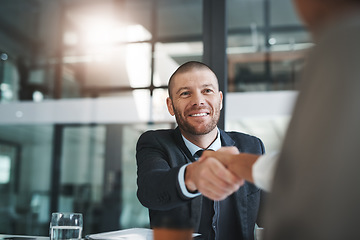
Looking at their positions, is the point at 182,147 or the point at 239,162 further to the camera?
the point at 182,147

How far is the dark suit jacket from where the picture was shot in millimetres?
1547

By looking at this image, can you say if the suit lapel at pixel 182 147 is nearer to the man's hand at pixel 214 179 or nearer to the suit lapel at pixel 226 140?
the suit lapel at pixel 226 140

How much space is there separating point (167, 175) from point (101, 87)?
7.37 feet

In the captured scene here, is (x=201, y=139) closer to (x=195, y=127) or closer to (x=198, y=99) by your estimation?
(x=195, y=127)

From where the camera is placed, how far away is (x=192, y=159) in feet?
6.70

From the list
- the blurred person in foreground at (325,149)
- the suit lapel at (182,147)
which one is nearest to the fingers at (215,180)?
the blurred person in foreground at (325,149)

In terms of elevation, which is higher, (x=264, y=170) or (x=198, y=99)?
(x=198, y=99)

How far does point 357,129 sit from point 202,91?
65.5 inches

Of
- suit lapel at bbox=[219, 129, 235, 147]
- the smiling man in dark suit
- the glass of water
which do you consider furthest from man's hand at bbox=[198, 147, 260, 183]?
suit lapel at bbox=[219, 129, 235, 147]

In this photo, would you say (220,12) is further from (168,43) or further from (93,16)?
(93,16)

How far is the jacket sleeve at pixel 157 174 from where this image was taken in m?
1.43

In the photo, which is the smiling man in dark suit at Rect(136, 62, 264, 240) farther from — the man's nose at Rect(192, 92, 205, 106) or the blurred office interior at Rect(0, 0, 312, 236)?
the blurred office interior at Rect(0, 0, 312, 236)

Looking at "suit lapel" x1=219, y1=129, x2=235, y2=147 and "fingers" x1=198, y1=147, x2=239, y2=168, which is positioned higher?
"suit lapel" x1=219, y1=129, x2=235, y2=147

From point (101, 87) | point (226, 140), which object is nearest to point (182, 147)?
point (226, 140)
